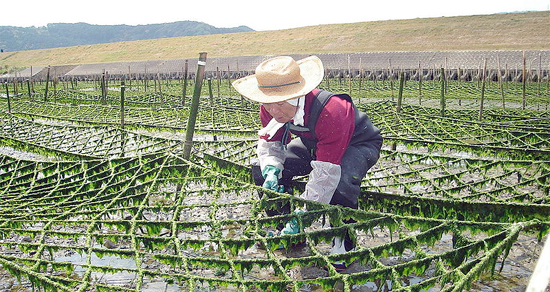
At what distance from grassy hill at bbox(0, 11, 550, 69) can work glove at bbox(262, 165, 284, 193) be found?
34.1 meters

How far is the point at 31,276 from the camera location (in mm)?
2814

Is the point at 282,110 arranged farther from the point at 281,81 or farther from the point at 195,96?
the point at 195,96

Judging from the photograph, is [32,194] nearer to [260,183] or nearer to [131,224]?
[131,224]

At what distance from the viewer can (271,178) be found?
3.90 m

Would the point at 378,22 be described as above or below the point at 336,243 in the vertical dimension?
above

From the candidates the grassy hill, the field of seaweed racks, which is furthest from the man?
the grassy hill

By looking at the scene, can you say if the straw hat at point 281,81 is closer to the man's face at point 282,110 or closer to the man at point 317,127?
the man at point 317,127

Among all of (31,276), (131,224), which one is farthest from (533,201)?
(31,276)

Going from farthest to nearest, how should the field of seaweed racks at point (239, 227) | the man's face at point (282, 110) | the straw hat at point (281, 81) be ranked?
the man's face at point (282, 110)
the straw hat at point (281, 81)
the field of seaweed racks at point (239, 227)

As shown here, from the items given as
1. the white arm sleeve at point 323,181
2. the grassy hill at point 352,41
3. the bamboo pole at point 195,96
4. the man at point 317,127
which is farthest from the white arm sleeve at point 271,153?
the grassy hill at point 352,41

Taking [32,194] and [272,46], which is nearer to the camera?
[32,194]

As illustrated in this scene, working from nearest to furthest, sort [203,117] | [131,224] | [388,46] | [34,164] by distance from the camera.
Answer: [131,224]
[34,164]
[203,117]
[388,46]

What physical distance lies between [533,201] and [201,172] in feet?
9.24

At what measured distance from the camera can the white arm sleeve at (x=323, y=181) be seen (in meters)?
3.52
